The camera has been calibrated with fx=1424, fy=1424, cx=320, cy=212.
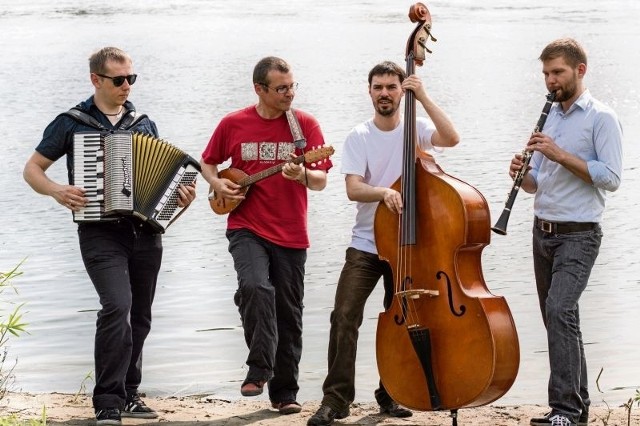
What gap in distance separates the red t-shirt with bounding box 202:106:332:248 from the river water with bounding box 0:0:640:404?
1.47 metres

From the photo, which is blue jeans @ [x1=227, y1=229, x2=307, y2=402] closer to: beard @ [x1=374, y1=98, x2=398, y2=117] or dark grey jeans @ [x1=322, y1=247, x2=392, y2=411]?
dark grey jeans @ [x1=322, y1=247, x2=392, y2=411]

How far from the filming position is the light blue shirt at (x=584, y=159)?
652cm

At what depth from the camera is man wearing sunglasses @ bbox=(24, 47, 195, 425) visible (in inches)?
277

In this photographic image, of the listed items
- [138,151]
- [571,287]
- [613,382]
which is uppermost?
[138,151]

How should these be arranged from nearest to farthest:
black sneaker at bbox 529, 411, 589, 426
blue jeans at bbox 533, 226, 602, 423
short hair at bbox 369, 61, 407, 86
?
blue jeans at bbox 533, 226, 602, 423 → black sneaker at bbox 529, 411, 589, 426 → short hair at bbox 369, 61, 407, 86

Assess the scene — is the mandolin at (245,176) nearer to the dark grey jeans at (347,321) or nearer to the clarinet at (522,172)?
the dark grey jeans at (347,321)

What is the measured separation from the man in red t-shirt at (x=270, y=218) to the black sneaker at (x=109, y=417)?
0.69 m

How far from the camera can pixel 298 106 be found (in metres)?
22.7

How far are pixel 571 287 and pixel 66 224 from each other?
882cm

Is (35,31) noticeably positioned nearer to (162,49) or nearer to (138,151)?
(162,49)

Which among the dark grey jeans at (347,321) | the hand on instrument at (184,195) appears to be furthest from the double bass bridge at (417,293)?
the hand on instrument at (184,195)

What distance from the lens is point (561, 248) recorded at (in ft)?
21.9

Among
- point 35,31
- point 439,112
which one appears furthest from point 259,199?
point 35,31

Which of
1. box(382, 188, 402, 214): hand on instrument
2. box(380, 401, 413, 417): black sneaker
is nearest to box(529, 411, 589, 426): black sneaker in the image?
box(380, 401, 413, 417): black sneaker
